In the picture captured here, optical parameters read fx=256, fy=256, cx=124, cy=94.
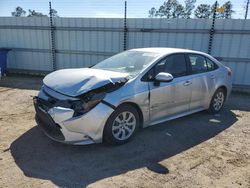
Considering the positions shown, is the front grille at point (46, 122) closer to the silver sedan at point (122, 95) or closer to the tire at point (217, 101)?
the silver sedan at point (122, 95)

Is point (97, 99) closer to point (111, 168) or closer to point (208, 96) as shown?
point (111, 168)

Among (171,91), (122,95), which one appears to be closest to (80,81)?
(122,95)

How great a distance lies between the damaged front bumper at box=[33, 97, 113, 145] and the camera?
3.67m

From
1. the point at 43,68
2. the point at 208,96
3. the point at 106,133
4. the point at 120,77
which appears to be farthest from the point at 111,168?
the point at 43,68

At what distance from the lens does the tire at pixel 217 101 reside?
586 cm

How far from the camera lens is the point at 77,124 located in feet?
12.0

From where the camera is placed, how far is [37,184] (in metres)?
3.15

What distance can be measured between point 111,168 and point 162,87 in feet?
5.65

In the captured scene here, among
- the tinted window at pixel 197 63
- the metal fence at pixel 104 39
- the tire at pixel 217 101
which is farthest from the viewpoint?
the metal fence at pixel 104 39

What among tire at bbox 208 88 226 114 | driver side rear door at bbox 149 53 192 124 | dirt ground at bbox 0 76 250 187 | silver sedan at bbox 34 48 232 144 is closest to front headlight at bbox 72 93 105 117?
silver sedan at bbox 34 48 232 144

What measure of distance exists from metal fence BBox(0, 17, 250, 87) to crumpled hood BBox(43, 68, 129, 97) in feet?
16.1

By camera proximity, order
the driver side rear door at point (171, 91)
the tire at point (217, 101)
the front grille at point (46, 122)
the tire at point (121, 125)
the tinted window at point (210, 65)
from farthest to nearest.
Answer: the tire at point (217, 101) → the tinted window at point (210, 65) → the driver side rear door at point (171, 91) → the tire at point (121, 125) → the front grille at point (46, 122)

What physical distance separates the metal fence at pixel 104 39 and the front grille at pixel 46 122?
5.54m

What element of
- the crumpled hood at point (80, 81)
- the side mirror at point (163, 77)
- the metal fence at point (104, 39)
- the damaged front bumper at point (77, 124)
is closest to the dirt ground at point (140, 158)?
the damaged front bumper at point (77, 124)
